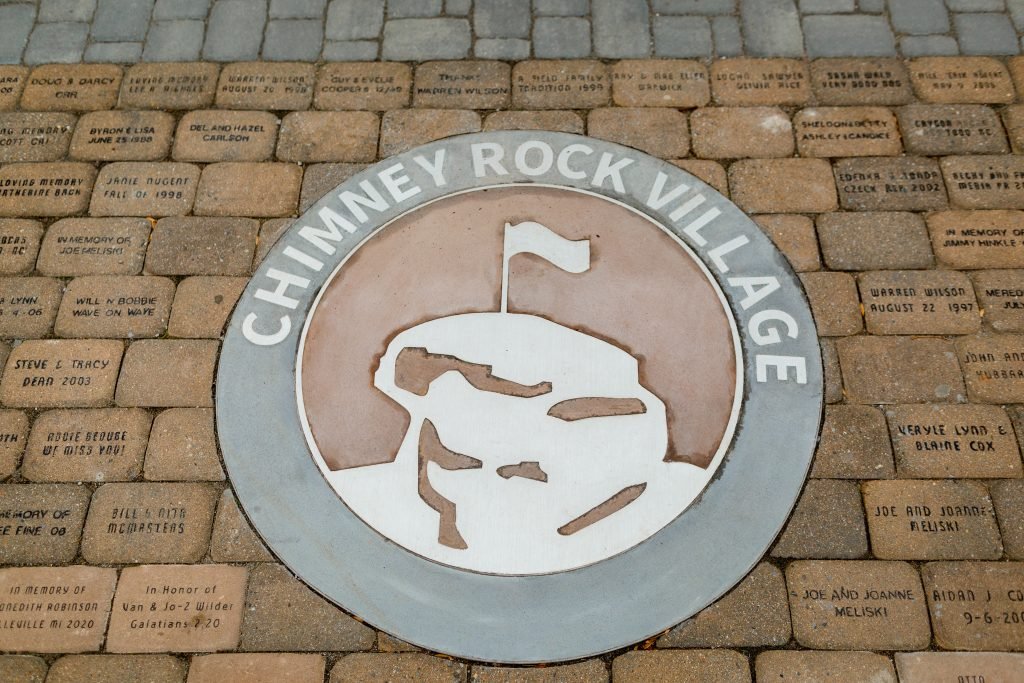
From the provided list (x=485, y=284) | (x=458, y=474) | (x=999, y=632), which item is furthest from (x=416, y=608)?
(x=999, y=632)

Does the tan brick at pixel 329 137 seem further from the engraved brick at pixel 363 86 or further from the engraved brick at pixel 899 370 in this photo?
the engraved brick at pixel 899 370

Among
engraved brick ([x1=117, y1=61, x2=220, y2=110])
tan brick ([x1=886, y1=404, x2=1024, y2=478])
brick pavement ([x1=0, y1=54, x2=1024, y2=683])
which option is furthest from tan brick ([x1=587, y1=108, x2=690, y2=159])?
engraved brick ([x1=117, y1=61, x2=220, y2=110])

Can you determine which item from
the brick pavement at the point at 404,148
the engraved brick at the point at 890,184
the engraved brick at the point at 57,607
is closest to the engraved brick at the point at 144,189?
the brick pavement at the point at 404,148

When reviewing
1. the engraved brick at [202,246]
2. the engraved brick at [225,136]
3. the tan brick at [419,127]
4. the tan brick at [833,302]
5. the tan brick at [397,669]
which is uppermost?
the tan brick at [419,127]

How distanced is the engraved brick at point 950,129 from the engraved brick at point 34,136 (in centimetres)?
362

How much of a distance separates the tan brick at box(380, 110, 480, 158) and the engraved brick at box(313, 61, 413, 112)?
8cm

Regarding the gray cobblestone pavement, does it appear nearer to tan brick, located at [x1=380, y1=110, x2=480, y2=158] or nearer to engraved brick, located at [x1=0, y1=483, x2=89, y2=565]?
tan brick, located at [x1=380, y1=110, x2=480, y2=158]

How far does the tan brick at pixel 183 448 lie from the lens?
275cm

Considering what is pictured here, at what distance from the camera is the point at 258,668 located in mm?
2475

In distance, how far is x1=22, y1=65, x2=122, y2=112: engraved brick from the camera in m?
3.54

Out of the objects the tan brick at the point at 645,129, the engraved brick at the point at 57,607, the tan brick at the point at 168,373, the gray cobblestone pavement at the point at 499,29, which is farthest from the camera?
the gray cobblestone pavement at the point at 499,29

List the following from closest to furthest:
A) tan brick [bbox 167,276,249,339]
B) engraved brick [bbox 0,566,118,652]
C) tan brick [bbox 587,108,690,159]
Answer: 1. engraved brick [bbox 0,566,118,652]
2. tan brick [bbox 167,276,249,339]
3. tan brick [bbox 587,108,690,159]

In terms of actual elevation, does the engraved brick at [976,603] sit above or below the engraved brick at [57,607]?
above

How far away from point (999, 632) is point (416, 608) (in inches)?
71.6
